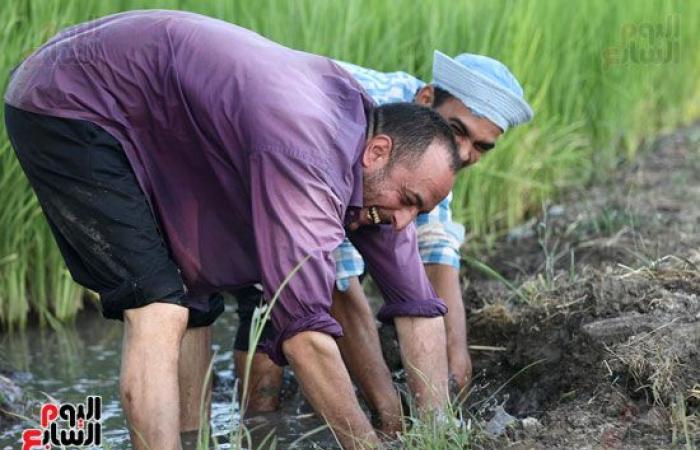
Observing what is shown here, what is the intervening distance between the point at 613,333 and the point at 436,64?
3.40 feet

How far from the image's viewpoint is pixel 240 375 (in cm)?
436

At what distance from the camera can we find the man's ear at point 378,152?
3.20 m

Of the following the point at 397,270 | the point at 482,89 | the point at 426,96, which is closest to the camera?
the point at 397,270

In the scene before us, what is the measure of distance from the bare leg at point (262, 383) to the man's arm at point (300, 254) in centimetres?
129

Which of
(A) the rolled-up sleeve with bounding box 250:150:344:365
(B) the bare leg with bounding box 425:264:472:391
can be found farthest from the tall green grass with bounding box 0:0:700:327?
(A) the rolled-up sleeve with bounding box 250:150:344:365

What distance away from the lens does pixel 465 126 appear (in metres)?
4.19

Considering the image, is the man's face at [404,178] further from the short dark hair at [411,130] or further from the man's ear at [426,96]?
the man's ear at [426,96]

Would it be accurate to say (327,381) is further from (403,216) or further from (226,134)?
(226,134)

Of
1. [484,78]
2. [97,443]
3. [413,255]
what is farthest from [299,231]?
[484,78]

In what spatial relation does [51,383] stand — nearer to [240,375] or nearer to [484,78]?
[240,375]

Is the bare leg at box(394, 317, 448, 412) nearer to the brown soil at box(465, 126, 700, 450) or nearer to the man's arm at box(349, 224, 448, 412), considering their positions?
the man's arm at box(349, 224, 448, 412)

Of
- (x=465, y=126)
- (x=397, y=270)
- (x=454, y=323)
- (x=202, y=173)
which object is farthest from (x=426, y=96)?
(x=202, y=173)

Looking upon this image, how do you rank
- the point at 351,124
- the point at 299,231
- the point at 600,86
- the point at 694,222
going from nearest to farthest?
1. the point at 299,231
2. the point at 351,124
3. the point at 694,222
4. the point at 600,86

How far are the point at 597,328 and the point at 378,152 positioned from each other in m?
1.06
